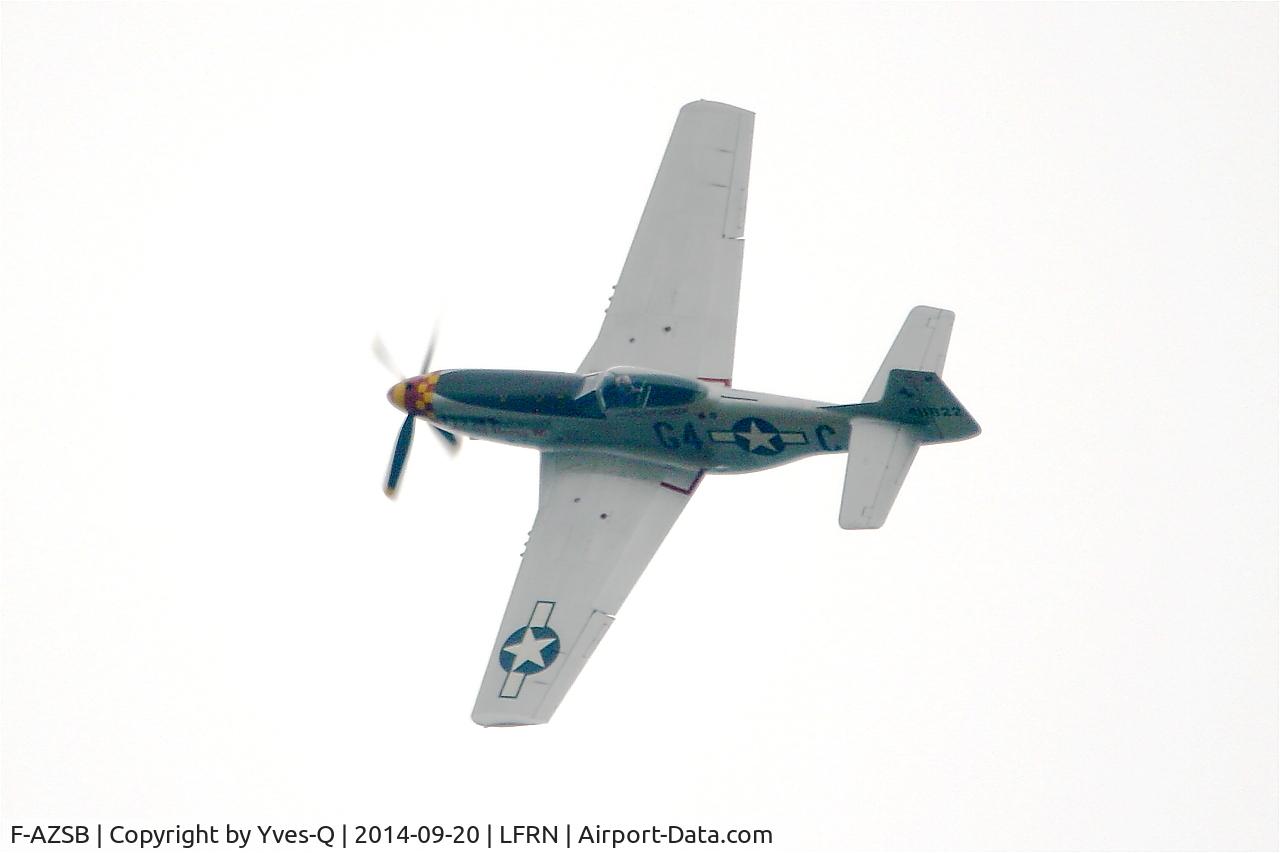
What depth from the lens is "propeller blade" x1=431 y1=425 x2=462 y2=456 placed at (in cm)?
2934

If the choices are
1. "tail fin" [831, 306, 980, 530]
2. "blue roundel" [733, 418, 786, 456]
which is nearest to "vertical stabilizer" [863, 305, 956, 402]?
"tail fin" [831, 306, 980, 530]

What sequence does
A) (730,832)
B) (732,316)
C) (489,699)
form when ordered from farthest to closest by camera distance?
(732,316)
(730,832)
(489,699)

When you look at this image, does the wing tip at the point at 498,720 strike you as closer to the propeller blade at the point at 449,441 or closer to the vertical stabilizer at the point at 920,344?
the propeller blade at the point at 449,441

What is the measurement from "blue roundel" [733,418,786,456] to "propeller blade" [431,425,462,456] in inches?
177

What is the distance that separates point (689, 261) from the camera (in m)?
A: 29.2

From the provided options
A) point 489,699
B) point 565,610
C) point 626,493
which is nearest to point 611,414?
point 626,493

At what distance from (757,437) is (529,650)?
4688 mm

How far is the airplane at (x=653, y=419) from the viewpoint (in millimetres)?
25875

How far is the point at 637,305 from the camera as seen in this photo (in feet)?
95.4

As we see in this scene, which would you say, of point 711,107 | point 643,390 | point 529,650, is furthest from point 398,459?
point 711,107

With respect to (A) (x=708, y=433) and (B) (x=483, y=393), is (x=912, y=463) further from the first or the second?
(B) (x=483, y=393)

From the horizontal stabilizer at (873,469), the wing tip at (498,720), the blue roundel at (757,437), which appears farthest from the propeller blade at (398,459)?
the horizontal stabilizer at (873,469)

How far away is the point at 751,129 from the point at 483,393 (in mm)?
6067

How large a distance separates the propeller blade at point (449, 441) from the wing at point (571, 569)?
5.49 feet
